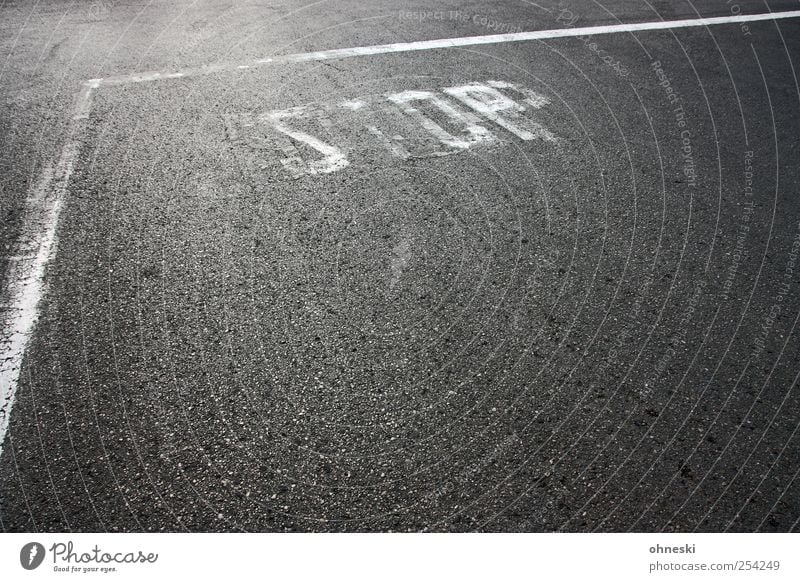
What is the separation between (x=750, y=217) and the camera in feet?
Answer: 15.4

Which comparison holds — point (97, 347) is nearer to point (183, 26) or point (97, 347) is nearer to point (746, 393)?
point (746, 393)

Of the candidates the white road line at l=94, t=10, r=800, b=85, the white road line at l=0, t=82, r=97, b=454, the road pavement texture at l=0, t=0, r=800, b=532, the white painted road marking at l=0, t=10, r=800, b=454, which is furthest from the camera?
the white road line at l=94, t=10, r=800, b=85

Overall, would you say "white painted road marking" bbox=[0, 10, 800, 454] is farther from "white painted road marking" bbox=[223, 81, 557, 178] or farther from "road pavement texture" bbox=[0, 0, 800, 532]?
"white painted road marking" bbox=[223, 81, 557, 178]

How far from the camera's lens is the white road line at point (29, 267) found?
3318mm

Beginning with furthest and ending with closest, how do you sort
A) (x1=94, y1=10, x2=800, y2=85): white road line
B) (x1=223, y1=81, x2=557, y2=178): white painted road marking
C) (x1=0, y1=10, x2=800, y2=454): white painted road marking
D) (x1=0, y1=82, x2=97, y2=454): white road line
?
(x1=94, y1=10, x2=800, y2=85): white road line < (x1=223, y1=81, x2=557, y2=178): white painted road marking < (x1=0, y1=10, x2=800, y2=454): white painted road marking < (x1=0, y1=82, x2=97, y2=454): white road line

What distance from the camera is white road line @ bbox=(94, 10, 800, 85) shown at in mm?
6379

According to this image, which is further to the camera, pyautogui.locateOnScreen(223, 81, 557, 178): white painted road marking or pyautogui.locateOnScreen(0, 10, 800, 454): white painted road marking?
pyautogui.locateOnScreen(223, 81, 557, 178): white painted road marking
